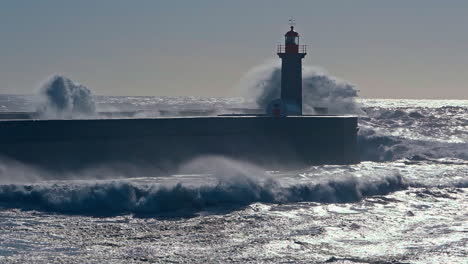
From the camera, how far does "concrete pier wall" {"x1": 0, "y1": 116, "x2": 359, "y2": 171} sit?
20.3 metres

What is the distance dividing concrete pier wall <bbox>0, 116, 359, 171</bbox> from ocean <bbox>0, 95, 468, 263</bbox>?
1.42 feet

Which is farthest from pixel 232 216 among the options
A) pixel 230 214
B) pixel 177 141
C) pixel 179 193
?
pixel 177 141

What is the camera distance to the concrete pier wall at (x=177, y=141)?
20.3m

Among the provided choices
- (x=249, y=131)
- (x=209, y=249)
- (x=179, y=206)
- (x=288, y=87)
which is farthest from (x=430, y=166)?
(x=209, y=249)

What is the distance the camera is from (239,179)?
19250 millimetres

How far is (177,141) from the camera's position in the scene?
73.7 ft

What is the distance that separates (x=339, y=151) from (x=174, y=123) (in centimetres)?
646

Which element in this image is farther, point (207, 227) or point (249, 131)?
point (249, 131)

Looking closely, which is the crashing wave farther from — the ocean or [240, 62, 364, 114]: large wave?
[240, 62, 364, 114]: large wave

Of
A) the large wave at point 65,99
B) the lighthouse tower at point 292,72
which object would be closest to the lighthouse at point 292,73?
the lighthouse tower at point 292,72

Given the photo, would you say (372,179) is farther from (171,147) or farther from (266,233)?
(266,233)

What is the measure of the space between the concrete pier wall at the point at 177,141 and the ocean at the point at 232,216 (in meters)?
0.43

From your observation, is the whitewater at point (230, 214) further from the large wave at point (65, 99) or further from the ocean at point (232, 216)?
the large wave at point (65, 99)

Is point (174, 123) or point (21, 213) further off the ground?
point (174, 123)
